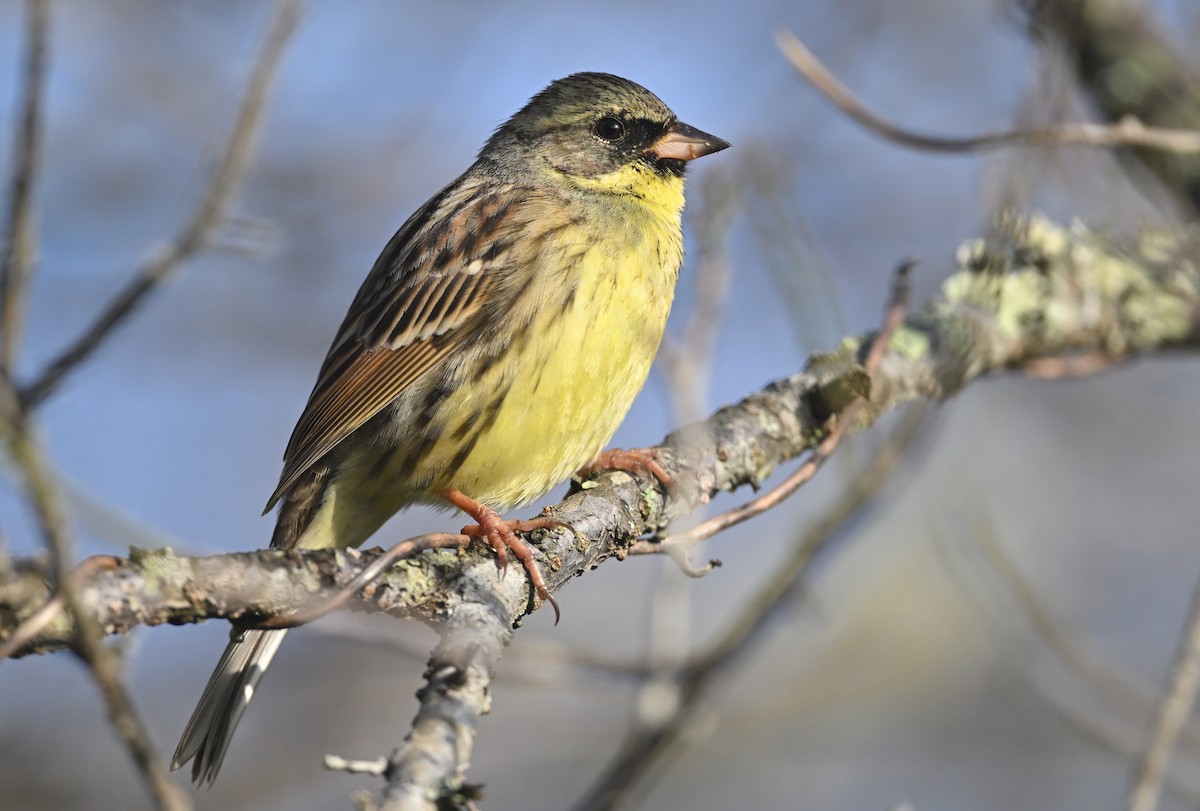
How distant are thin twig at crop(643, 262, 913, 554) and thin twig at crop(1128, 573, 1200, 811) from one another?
116 centimetres

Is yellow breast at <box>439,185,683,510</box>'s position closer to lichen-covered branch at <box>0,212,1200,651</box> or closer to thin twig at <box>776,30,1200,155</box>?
lichen-covered branch at <box>0,212,1200,651</box>

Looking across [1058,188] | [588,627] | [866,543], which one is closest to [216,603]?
[1058,188]

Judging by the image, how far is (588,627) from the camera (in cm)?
885

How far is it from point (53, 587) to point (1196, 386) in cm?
845

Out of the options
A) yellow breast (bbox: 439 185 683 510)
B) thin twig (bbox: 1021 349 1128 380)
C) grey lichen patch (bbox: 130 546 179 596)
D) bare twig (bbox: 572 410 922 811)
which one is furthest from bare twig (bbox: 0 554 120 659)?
thin twig (bbox: 1021 349 1128 380)

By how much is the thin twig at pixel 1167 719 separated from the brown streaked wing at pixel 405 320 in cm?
254

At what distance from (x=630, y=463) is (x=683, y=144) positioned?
157cm

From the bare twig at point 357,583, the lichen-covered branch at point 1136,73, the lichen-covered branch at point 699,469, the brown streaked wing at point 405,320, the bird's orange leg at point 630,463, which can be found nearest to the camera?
the lichen-covered branch at point 699,469

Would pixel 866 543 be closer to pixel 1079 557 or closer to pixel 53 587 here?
pixel 1079 557

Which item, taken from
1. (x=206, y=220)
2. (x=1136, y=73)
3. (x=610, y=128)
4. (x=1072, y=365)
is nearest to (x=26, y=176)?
(x=206, y=220)

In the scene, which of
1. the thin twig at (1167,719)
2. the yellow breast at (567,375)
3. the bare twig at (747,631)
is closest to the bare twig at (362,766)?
the bare twig at (747,631)

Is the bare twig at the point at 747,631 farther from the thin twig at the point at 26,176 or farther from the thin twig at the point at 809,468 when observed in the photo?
the thin twig at the point at 26,176

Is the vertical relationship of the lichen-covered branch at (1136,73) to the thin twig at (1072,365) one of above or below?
above

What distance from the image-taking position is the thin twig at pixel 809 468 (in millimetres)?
3594
